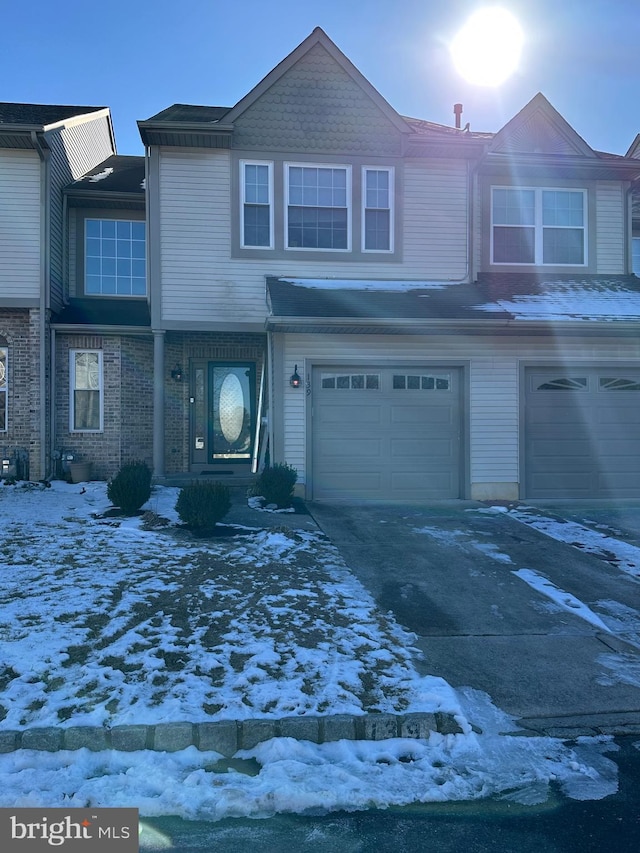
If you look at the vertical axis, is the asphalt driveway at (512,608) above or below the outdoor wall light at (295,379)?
below

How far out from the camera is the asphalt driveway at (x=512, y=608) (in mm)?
4137

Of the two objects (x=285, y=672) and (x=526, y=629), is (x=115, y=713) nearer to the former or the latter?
Result: (x=285, y=672)

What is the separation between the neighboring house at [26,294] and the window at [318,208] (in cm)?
459

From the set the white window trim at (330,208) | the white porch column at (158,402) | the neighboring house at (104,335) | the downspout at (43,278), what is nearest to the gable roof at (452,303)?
the white window trim at (330,208)

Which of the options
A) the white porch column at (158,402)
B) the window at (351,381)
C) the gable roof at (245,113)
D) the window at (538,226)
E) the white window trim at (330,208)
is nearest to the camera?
the window at (351,381)

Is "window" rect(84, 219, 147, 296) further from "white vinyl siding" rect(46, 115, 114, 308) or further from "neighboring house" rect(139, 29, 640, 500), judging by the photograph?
"neighboring house" rect(139, 29, 640, 500)

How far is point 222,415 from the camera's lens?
13.7m

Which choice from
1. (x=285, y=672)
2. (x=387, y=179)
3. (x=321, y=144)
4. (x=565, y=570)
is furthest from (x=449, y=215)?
(x=285, y=672)

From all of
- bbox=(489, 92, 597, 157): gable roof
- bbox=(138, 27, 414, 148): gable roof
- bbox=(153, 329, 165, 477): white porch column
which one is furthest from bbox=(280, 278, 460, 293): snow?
bbox=(489, 92, 597, 157): gable roof

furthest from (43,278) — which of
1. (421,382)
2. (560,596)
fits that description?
(560,596)

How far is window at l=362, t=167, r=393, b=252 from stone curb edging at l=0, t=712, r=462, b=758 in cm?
960

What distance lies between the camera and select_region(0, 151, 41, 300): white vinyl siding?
1191 centimetres

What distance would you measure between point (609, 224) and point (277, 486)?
8.41m

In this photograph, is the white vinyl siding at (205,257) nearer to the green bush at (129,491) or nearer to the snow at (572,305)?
the snow at (572,305)
